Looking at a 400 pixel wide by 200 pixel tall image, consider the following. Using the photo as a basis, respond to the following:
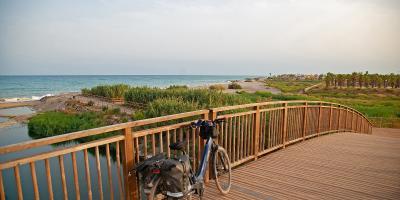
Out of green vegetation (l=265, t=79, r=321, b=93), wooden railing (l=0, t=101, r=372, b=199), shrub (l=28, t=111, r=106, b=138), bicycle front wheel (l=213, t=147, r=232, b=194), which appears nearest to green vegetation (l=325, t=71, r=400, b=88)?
green vegetation (l=265, t=79, r=321, b=93)

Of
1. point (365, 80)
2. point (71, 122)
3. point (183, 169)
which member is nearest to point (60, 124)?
point (71, 122)

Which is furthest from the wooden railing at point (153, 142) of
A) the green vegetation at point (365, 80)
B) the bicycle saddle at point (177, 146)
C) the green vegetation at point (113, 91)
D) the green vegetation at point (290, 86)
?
the green vegetation at point (365, 80)

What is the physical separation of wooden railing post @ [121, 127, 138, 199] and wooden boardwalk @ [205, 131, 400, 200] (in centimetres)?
128

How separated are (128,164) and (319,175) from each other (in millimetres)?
3696

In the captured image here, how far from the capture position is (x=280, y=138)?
646cm

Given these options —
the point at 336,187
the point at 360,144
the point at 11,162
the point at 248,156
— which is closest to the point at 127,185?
the point at 11,162

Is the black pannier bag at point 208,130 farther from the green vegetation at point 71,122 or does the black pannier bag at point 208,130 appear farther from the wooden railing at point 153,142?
the green vegetation at point 71,122

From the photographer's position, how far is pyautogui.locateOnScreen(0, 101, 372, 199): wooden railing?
2.29 metres

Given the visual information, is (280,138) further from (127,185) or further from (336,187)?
(127,185)

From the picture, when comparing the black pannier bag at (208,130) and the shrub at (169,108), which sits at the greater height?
the black pannier bag at (208,130)

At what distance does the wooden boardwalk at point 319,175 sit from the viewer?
392 cm

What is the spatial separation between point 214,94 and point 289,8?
627 centimetres

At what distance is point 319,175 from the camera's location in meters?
4.71

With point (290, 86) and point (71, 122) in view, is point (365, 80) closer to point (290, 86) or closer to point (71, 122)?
point (290, 86)
